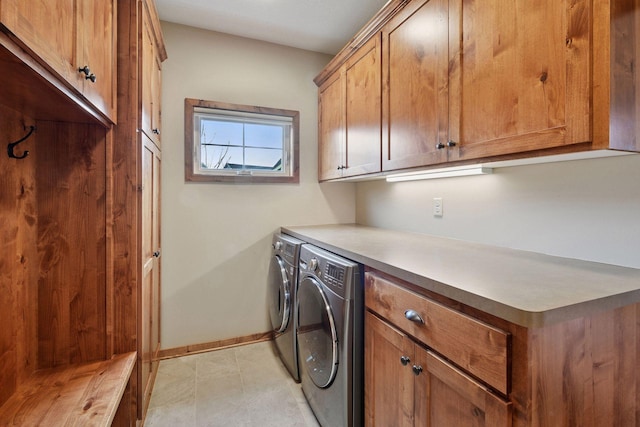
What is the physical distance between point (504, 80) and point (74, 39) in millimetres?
1448

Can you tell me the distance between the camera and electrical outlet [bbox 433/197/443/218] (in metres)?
1.93

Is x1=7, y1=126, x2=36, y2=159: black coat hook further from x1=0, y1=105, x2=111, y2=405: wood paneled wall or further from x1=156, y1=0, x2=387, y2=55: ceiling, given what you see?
x1=156, y1=0, x2=387, y2=55: ceiling

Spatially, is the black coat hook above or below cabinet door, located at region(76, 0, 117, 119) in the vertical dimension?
below

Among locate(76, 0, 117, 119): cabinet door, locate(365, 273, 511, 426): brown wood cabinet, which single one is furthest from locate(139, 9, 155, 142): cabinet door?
locate(365, 273, 511, 426): brown wood cabinet

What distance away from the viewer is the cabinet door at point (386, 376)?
41.9 inches

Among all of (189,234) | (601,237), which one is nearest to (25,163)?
(189,234)

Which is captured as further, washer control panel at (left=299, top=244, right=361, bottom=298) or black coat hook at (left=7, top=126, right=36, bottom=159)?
washer control panel at (left=299, top=244, right=361, bottom=298)

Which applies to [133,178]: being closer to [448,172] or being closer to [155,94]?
[155,94]

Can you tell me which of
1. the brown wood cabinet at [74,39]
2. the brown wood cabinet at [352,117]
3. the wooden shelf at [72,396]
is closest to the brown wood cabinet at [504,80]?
the brown wood cabinet at [352,117]

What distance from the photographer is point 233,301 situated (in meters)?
2.56

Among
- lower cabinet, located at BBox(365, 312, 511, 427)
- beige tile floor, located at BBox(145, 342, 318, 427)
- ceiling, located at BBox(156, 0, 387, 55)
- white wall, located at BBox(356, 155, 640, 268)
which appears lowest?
beige tile floor, located at BBox(145, 342, 318, 427)

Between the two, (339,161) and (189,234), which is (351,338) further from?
(189,234)

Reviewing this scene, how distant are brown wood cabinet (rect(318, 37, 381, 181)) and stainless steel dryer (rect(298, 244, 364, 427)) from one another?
0.77 meters

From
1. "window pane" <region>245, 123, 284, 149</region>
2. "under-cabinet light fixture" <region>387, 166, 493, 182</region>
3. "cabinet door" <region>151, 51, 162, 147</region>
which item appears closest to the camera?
"under-cabinet light fixture" <region>387, 166, 493, 182</region>
